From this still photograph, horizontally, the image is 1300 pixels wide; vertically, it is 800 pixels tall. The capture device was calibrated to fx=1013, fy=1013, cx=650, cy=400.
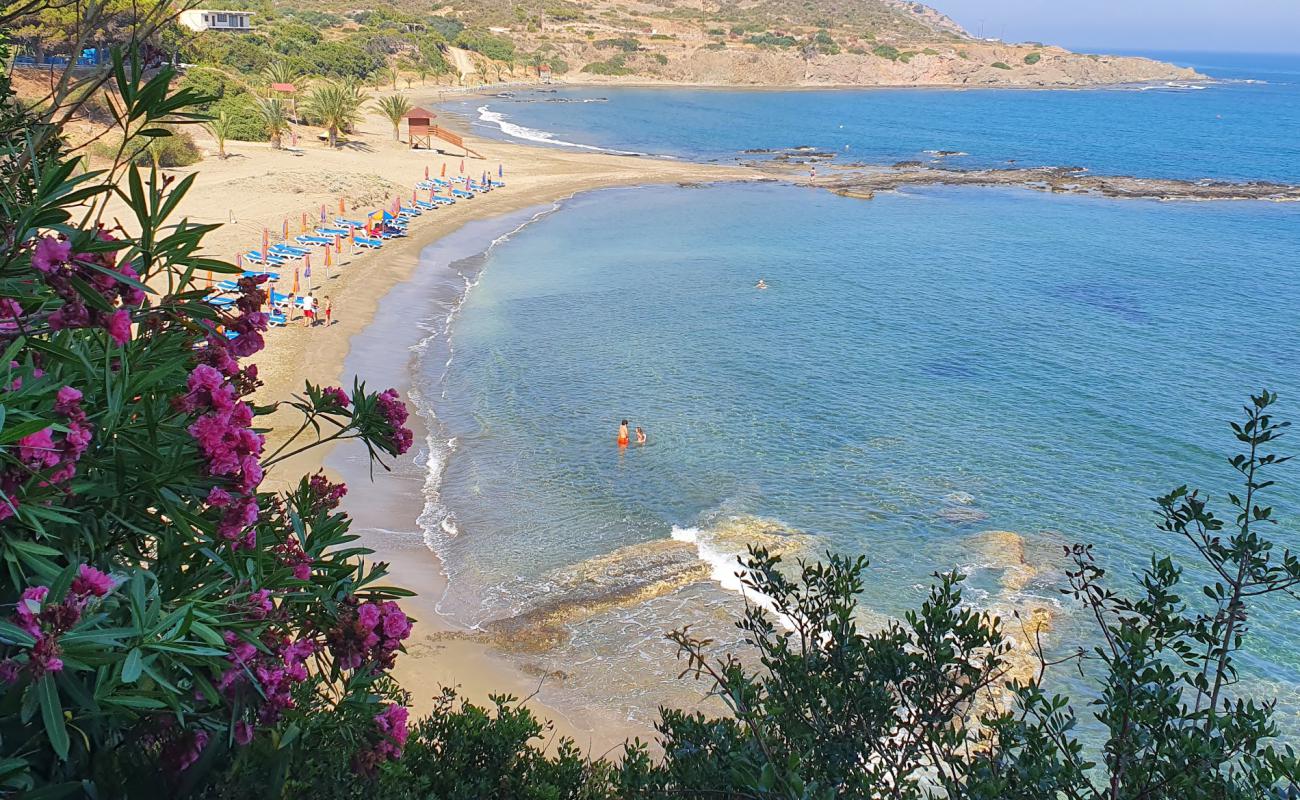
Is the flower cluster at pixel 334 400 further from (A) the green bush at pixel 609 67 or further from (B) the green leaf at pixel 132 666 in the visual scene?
(A) the green bush at pixel 609 67

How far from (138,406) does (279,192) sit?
37153mm

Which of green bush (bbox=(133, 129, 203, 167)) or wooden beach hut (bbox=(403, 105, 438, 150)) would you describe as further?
wooden beach hut (bbox=(403, 105, 438, 150))

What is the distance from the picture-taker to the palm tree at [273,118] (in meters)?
48.0

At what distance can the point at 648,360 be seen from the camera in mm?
27047

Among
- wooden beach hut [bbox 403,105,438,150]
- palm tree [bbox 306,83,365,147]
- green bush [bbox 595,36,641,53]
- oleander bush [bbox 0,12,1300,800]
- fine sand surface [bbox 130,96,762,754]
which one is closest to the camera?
oleander bush [bbox 0,12,1300,800]

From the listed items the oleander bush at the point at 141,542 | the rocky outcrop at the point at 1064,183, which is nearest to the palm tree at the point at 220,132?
the rocky outcrop at the point at 1064,183

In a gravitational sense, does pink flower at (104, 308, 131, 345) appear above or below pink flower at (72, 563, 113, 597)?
above

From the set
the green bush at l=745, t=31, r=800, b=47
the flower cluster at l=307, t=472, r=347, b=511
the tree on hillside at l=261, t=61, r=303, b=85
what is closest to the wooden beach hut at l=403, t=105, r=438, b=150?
the tree on hillside at l=261, t=61, r=303, b=85

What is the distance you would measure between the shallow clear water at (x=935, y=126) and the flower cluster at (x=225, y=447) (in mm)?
66648

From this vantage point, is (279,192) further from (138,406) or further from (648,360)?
(138,406)

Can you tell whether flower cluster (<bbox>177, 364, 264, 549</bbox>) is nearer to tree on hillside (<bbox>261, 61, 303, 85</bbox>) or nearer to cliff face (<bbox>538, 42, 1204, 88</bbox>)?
tree on hillside (<bbox>261, 61, 303, 85</bbox>)

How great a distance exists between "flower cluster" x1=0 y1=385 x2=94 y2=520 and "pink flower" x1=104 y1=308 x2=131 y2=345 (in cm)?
39

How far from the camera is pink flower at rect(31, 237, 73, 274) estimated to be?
385 centimetres

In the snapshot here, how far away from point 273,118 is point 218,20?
1505 inches
